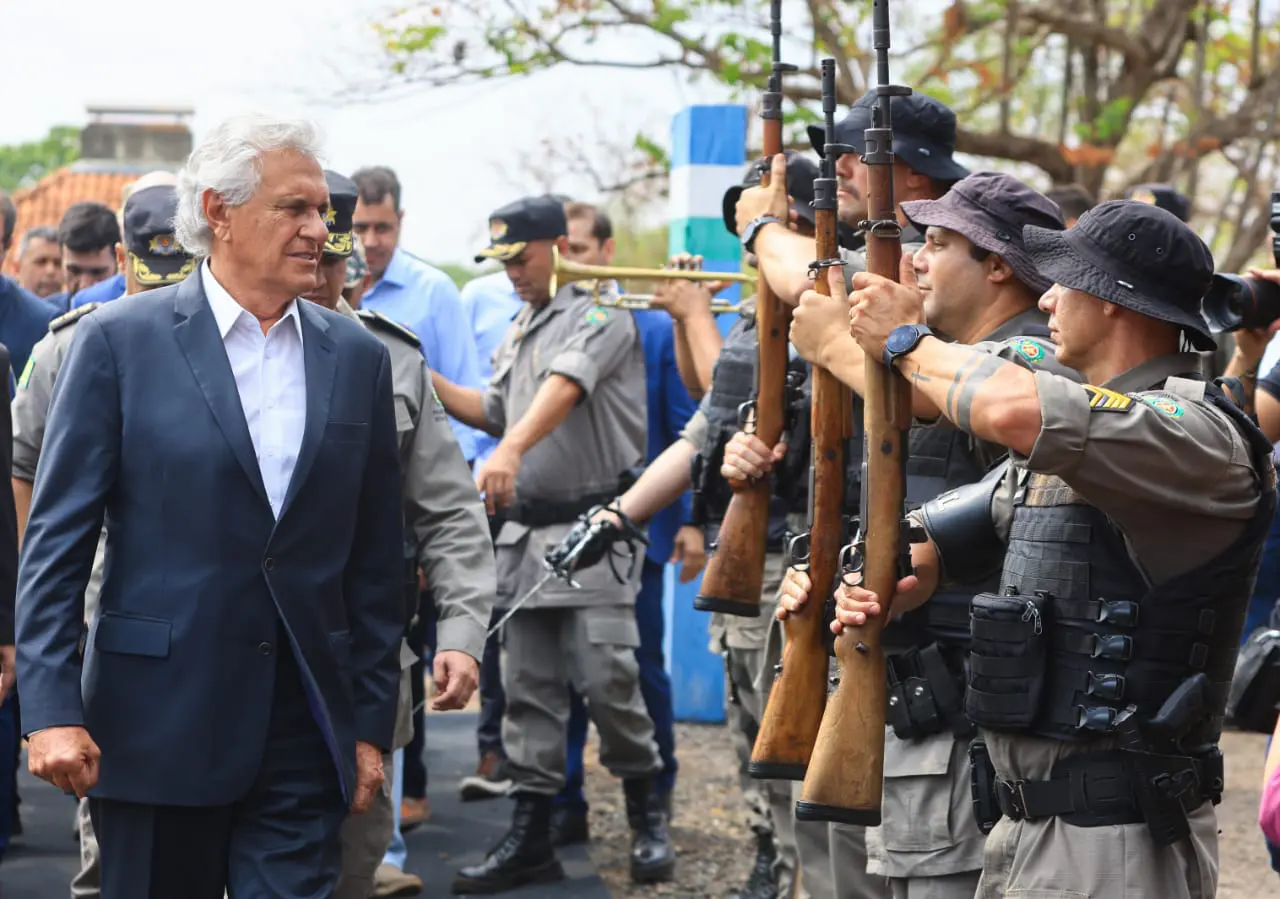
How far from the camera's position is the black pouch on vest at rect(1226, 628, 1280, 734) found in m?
3.58

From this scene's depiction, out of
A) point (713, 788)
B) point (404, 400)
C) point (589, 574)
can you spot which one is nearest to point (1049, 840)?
point (404, 400)

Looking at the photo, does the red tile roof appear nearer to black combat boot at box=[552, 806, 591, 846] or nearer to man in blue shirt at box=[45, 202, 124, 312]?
man in blue shirt at box=[45, 202, 124, 312]

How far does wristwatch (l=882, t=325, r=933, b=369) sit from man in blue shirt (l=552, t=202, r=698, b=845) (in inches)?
147

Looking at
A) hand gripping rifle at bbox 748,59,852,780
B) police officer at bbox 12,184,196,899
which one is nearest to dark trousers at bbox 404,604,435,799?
police officer at bbox 12,184,196,899

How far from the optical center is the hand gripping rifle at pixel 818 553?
3.98 metres

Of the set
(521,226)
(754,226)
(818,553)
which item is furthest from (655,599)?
(818,553)

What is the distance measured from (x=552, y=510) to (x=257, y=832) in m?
3.08

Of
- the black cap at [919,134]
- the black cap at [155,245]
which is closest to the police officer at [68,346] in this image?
the black cap at [155,245]

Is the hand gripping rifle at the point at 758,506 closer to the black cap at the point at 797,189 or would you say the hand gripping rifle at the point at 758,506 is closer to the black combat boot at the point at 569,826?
the black cap at the point at 797,189

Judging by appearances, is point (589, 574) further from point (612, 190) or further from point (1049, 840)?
point (612, 190)

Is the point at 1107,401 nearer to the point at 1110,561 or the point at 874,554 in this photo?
the point at 1110,561

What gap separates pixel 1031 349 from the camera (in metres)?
3.71

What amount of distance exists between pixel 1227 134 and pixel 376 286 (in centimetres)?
764

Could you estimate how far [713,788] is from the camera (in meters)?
8.04
